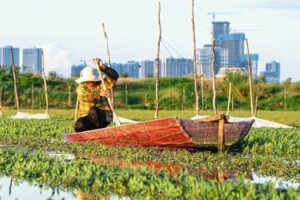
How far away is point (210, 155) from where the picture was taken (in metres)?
11.2

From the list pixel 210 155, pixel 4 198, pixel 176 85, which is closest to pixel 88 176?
pixel 4 198

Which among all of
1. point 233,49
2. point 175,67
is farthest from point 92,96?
point 233,49

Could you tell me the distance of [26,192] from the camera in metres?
7.43

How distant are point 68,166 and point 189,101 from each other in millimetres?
31497

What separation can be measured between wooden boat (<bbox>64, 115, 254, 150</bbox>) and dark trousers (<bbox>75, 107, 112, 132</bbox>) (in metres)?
0.68

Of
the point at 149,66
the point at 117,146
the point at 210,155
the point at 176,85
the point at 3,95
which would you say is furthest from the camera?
the point at 149,66

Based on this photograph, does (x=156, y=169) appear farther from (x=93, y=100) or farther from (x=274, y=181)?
(x=93, y=100)

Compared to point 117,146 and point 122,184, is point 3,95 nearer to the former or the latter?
point 117,146

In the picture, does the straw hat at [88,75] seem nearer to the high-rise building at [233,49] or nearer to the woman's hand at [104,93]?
the woman's hand at [104,93]

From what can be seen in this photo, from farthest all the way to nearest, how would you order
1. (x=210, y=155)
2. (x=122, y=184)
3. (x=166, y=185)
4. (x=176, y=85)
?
1. (x=176, y=85)
2. (x=210, y=155)
3. (x=122, y=184)
4. (x=166, y=185)

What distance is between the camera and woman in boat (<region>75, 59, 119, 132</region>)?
13078 mm

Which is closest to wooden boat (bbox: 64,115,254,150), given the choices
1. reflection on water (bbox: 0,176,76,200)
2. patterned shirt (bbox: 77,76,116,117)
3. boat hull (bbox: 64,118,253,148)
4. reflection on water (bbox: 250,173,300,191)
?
boat hull (bbox: 64,118,253,148)

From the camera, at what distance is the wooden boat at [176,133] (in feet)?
38.1

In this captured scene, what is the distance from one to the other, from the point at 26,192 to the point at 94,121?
5.79 meters
